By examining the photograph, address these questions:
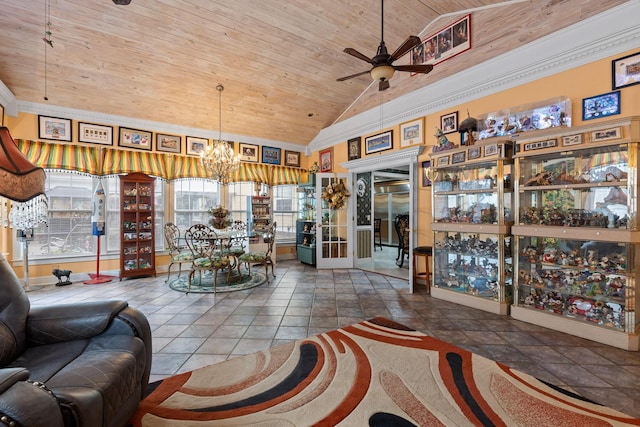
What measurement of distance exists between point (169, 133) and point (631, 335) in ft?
24.9

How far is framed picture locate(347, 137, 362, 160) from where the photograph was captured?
20.3ft

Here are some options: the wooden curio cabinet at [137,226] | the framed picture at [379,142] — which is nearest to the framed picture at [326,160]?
the framed picture at [379,142]

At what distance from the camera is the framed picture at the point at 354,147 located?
6.18 meters

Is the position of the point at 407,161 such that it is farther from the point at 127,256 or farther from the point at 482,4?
the point at 127,256

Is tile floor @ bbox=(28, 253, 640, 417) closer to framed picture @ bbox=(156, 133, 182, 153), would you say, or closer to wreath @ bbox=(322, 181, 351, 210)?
wreath @ bbox=(322, 181, 351, 210)

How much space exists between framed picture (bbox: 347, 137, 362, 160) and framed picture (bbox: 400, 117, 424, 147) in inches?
44.6

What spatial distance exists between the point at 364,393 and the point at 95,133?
20.6 feet

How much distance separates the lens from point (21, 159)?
3.98 ft

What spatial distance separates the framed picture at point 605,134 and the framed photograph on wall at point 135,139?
7.01 metres

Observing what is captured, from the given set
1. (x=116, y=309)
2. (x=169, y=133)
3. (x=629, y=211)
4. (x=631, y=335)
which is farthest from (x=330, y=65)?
(x=631, y=335)

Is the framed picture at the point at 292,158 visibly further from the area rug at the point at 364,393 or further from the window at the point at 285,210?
the area rug at the point at 364,393

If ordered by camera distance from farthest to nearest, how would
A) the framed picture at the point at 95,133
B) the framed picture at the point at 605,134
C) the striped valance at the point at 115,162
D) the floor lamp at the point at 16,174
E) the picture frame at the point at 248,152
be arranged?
the picture frame at the point at 248,152
the framed picture at the point at 95,133
the striped valance at the point at 115,162
the framed picture at the point at 605,134
the floor lamp at the point at 16,174

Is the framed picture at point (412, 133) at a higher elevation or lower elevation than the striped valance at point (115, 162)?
higher

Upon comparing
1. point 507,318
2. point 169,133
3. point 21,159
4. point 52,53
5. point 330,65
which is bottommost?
point 507,318
